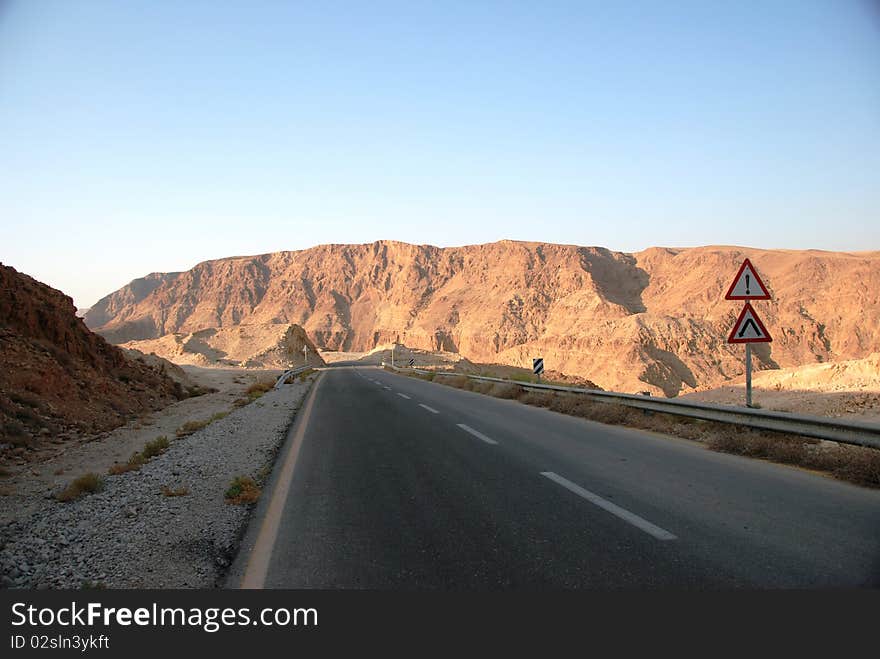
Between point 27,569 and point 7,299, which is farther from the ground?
point 7,299

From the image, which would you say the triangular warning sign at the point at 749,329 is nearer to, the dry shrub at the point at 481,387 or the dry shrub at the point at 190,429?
the dry shrub at the point at 190,429

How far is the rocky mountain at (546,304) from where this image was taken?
215 feet

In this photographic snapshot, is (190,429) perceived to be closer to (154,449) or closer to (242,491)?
(154,449)

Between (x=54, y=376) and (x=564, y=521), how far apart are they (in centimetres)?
1724

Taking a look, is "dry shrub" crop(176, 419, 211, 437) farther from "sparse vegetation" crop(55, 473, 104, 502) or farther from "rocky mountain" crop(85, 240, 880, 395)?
"rocky mountain" crop(85, 240, 880, 395)

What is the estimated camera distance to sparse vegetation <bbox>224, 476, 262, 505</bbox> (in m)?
6.01

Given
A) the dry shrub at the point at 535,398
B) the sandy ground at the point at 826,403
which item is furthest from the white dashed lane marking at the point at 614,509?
the sandy ground at the point at 826,403

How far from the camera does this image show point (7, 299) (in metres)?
18.4

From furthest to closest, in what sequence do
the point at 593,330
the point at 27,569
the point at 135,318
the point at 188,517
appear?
1. the point at 135,318
2. the point at 593,330
3. the point at 188,517
4. the point at 27,569

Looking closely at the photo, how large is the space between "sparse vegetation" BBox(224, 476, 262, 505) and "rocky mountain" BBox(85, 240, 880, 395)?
55.8m

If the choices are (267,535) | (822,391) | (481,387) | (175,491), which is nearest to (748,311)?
(267,535)

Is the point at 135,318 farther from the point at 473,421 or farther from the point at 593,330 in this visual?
the point at 473,421

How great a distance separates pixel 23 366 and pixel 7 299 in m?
4.67

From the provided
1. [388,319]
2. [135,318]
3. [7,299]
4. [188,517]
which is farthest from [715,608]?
[135,318]
